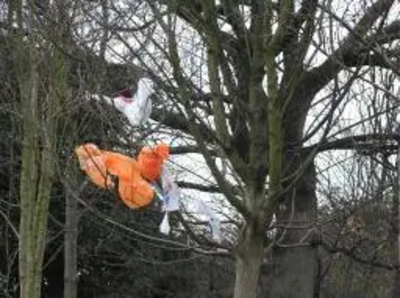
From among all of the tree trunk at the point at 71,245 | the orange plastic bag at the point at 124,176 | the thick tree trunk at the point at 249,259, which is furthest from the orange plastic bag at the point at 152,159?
the tree trunk at the point at 71,245

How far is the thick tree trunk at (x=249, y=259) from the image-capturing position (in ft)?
21.6

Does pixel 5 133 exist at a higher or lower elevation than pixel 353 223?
higher

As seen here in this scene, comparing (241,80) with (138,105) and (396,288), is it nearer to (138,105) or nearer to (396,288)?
(138,105)

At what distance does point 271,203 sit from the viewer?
644 centimetres

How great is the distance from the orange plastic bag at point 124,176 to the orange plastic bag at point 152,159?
5 centimetres

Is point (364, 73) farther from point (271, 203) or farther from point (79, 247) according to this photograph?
point (79, 247)

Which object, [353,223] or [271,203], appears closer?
[271,203]

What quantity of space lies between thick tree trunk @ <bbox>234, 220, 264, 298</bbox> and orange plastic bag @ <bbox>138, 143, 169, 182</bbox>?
885 millimetres

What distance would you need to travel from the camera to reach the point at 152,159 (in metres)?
6.88

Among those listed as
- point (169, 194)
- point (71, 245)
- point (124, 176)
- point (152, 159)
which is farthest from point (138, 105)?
point (71, 245)

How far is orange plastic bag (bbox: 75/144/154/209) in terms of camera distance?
6.88 meters

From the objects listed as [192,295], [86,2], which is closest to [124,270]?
[192,295]

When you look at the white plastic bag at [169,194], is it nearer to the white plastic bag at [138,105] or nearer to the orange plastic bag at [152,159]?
the orange plastic bag at [152,159]

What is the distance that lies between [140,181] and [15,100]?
3.02 metres
